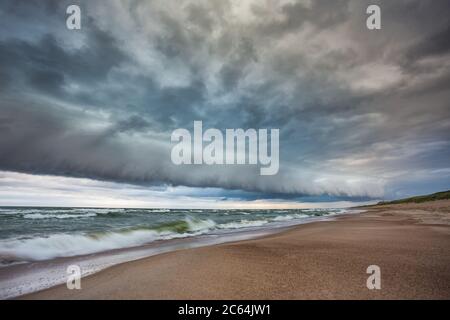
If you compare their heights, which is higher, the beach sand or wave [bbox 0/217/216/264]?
the beach sand

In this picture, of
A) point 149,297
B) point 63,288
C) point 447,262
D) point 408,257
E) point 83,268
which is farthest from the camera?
point 83,268

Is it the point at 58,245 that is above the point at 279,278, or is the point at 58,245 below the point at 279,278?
below

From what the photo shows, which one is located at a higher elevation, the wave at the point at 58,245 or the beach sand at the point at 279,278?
the beach sand at the point at 279,278

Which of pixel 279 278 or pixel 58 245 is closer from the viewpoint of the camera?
pixel 279 278

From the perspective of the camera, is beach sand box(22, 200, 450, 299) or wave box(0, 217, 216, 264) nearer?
beach sand box(22, 200, 450, 299)

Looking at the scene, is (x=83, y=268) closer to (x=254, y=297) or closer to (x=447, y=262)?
(x=254, y=297)

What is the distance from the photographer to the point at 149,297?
4035mm

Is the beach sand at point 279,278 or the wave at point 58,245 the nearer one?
the beach sand at point 279,278
